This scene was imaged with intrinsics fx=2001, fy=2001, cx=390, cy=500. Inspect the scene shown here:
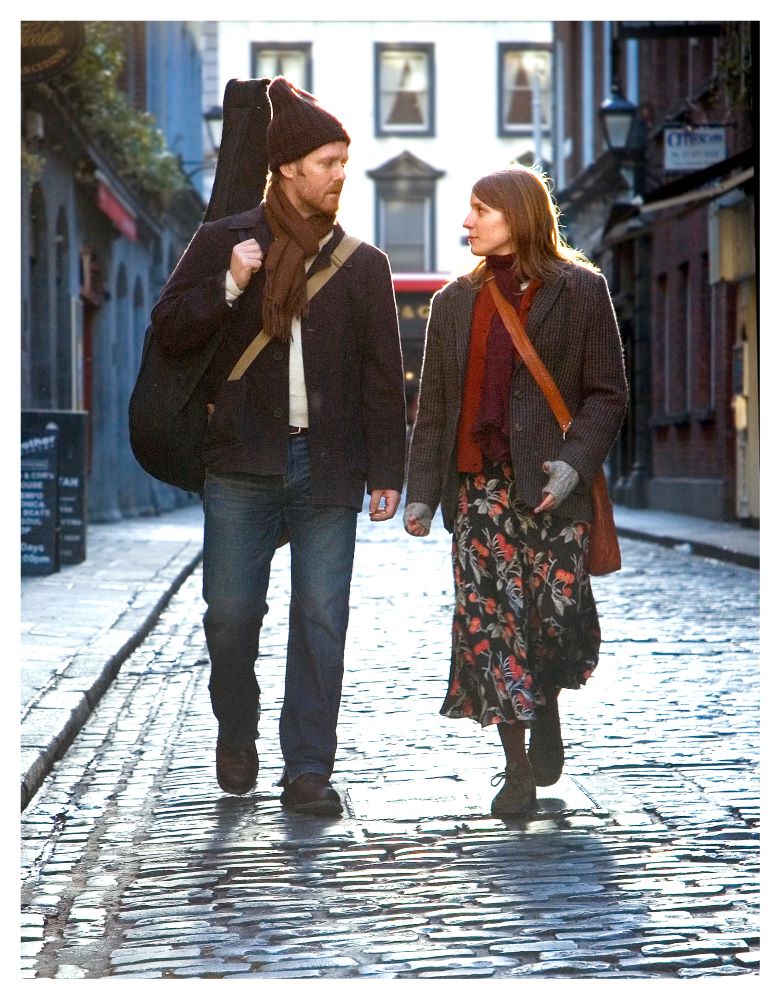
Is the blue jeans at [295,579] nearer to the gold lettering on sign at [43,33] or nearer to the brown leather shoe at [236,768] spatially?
the brown leather shoe at [236,768]

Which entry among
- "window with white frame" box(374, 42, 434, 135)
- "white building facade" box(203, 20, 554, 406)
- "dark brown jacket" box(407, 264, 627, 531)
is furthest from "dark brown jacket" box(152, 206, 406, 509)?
"window with white frame" box(374, 42, 434, 135)

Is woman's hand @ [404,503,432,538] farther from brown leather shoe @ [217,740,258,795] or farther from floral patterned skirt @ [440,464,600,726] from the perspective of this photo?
brown leather shoe @ [217,740,258,795]

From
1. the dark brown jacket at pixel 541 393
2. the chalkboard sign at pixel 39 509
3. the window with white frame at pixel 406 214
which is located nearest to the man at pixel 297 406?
the dark brown jacket at pixel 541 393

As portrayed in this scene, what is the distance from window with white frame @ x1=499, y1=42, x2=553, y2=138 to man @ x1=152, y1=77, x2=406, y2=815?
41.4m

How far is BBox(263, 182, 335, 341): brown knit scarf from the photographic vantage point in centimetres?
549

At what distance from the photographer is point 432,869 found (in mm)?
4949

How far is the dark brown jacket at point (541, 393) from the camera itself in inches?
214

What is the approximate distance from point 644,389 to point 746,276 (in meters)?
7.97

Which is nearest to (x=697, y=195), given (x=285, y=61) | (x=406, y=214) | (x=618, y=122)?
(x=618, y=122)

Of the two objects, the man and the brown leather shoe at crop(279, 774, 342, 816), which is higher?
the man

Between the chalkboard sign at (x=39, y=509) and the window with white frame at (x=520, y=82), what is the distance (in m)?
34.0
